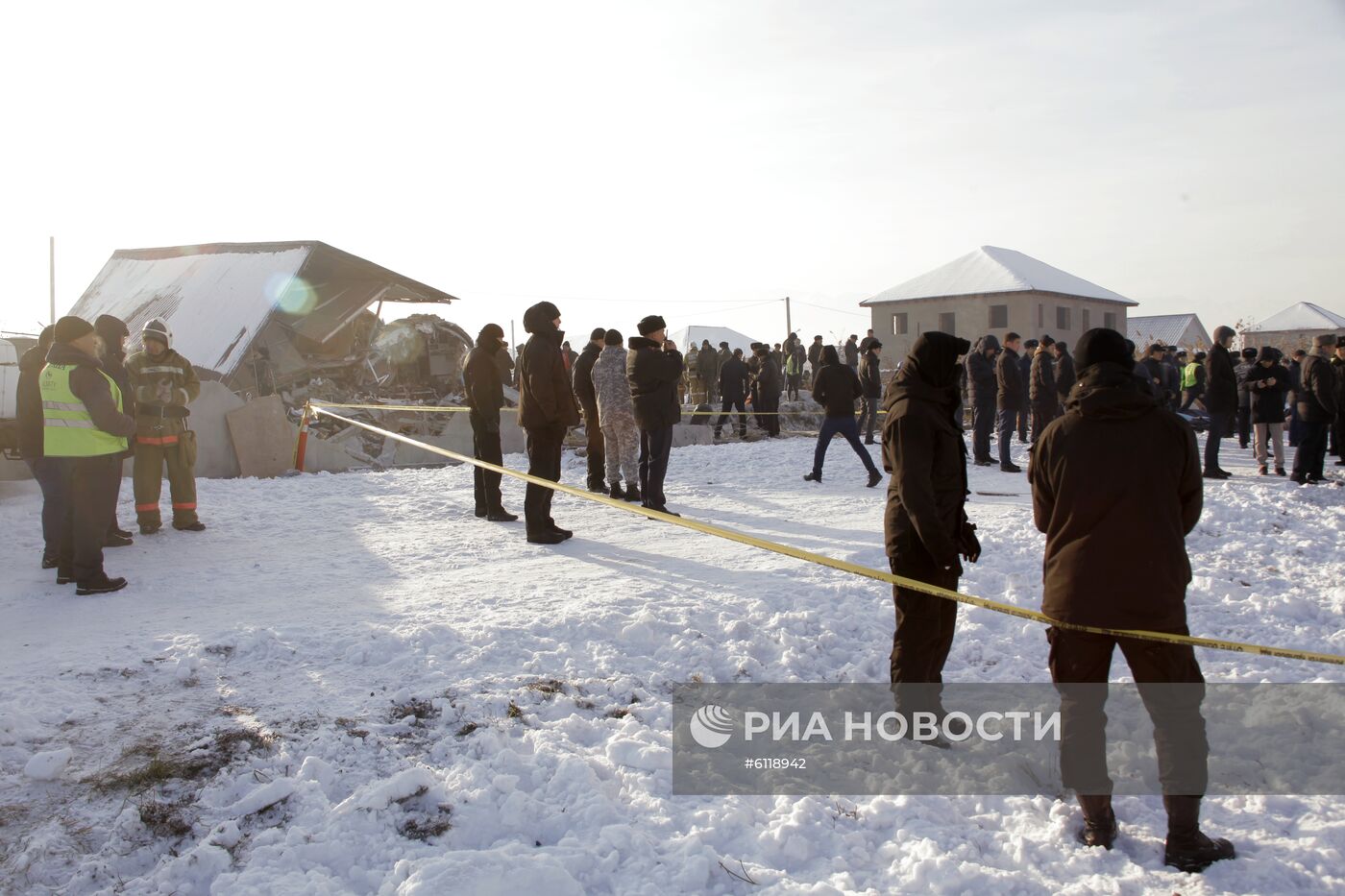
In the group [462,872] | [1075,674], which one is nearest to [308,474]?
[462,872]

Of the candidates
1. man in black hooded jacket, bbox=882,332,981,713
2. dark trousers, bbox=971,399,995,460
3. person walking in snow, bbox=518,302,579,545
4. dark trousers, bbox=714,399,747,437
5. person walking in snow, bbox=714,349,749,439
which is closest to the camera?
man in black hooded jacket, bbox=882,332,981,713

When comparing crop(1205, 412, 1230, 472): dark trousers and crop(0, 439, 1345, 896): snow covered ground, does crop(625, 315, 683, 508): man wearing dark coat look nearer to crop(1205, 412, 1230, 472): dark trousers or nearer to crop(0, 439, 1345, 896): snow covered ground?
crop(0, 439, 1345, 896): snow covered ground

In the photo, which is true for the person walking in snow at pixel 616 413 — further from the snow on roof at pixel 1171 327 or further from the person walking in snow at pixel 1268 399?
the snow on roof at pixel 1171 327

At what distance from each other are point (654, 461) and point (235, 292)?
50.4 ft

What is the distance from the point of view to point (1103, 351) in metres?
3.41

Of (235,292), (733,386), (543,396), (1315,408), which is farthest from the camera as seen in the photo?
(235,292)

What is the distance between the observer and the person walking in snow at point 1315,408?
1078 centimetres

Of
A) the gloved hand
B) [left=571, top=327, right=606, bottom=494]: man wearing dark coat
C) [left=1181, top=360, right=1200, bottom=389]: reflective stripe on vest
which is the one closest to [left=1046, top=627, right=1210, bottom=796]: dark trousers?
the gloved hand

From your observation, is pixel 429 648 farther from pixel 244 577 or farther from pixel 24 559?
pixel 24 559

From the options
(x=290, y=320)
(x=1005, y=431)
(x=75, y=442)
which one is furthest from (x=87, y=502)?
(x=290, y=320)

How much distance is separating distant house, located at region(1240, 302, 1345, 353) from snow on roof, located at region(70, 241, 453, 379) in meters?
59.3

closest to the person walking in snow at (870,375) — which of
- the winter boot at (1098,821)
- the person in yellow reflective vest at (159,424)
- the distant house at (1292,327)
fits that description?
the person in yellow reflective vest at (159,424)

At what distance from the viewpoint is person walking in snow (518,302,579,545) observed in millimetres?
7504

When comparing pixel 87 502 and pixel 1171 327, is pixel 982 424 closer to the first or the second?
pixel 87 502
